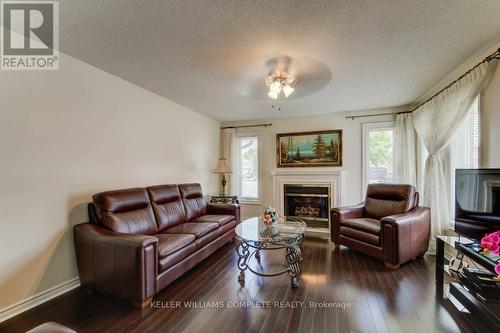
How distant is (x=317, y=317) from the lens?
5.88 ft

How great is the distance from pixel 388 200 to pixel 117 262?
370cm

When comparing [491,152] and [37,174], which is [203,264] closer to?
[37,174]

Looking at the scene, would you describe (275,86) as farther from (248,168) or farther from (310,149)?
(248,168)

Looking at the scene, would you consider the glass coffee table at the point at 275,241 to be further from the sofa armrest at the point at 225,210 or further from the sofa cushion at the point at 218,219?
the sofa armrest at the point at 225,210

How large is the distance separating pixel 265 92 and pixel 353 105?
1840mm

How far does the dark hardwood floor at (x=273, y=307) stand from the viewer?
1695mm

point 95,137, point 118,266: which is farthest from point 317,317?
point 95,137

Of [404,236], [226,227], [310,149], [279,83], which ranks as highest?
[279,83]

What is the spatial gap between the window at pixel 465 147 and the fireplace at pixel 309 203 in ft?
5.98

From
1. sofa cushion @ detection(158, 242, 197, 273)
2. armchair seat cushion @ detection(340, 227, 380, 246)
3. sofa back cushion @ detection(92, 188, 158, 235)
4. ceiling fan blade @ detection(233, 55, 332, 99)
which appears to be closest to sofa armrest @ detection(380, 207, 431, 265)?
armchair seat cushion @ detection(340, 227, 380, 246)

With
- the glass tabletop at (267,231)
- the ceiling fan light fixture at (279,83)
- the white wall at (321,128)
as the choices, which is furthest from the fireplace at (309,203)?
the ceiling fan light fixture at (279,83)

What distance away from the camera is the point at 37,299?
1.96m

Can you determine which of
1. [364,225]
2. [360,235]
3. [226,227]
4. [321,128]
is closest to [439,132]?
[364,225]

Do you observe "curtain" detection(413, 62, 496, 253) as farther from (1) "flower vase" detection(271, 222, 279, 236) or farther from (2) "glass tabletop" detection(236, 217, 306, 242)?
(1) "flower vase" detection(271, 222, 279, 236)
